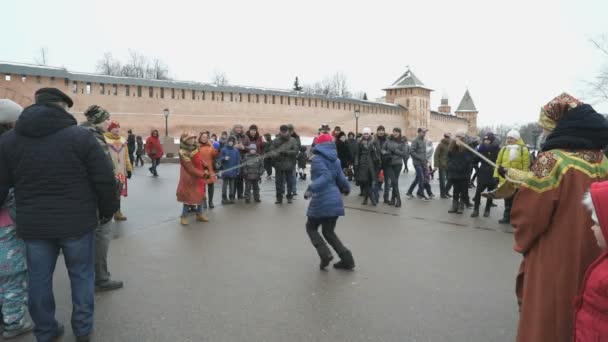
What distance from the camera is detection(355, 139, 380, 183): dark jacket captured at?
9742mm

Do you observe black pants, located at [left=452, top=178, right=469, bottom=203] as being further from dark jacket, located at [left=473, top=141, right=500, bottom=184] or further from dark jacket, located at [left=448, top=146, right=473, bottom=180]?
dark jacket, located at [left=473, top=141, right=500, bottom=184]

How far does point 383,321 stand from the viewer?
11.8 feet

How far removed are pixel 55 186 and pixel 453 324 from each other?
309cm

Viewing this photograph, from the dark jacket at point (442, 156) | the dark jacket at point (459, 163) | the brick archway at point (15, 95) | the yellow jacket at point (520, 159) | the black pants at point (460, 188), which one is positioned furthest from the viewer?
the brick archway at point (15, 95)

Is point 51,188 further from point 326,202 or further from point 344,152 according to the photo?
point 344,152

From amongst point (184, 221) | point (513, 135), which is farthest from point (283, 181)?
point (513, 135)

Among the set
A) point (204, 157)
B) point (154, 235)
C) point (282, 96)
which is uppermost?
point (282, 96)

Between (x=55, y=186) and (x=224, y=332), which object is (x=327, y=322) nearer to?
(x=224, y=332)

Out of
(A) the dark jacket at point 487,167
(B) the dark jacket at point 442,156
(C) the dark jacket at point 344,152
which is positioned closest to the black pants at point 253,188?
(C) the dark jacket at point 344,152

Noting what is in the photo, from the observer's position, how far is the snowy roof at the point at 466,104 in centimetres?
8975

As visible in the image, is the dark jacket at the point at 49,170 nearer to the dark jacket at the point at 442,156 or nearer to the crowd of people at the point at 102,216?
the crowd of people at the point at 102,216

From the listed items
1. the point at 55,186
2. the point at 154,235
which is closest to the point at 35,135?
the point at 55,186

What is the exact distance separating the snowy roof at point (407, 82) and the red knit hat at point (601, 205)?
67.0 metres

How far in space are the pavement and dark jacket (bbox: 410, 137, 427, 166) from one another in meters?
3.03
